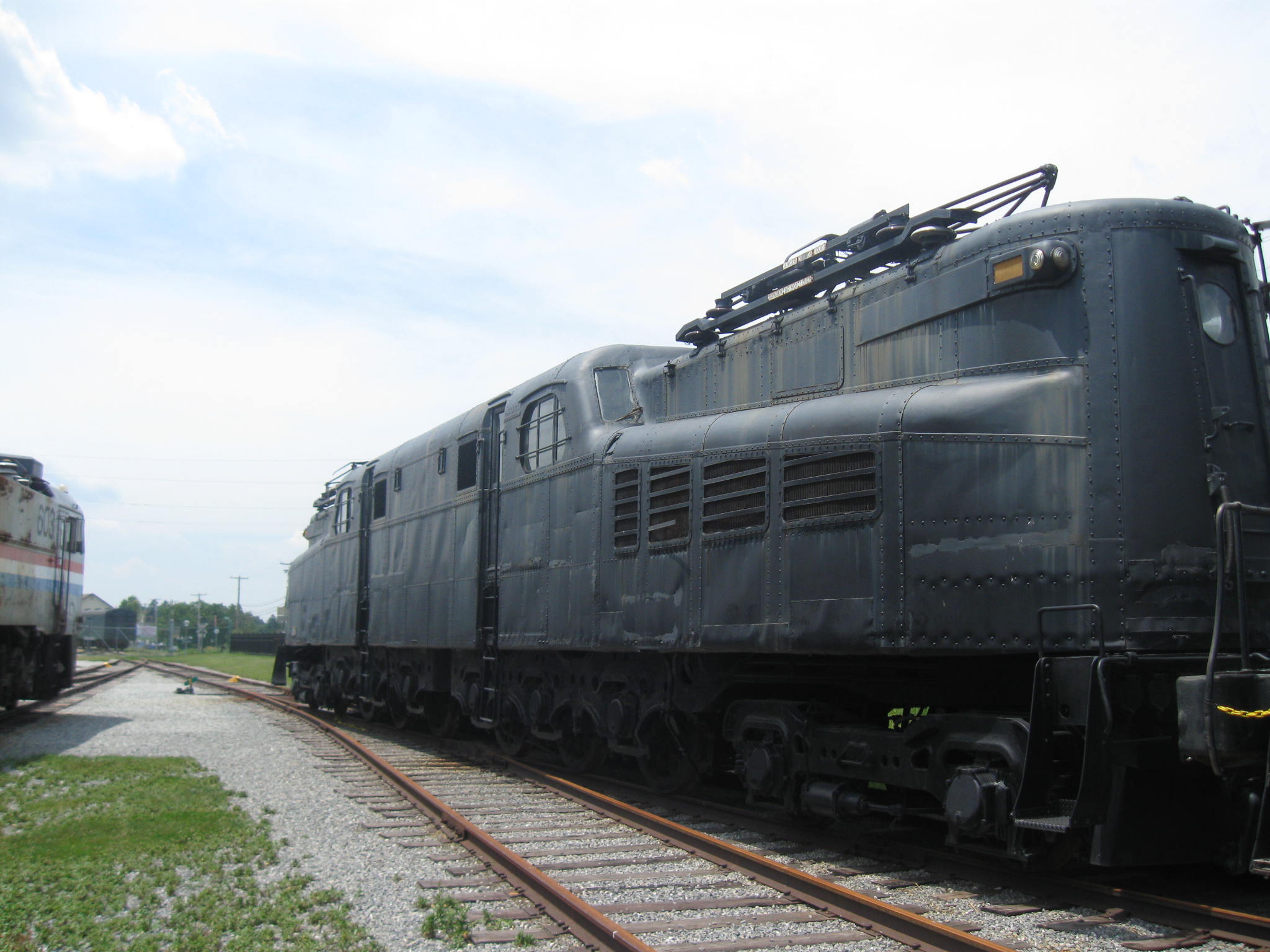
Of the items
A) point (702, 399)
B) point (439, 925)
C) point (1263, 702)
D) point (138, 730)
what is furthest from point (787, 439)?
point (138, 730)

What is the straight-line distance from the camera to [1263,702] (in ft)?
16.5

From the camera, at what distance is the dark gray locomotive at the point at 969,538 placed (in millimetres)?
5508

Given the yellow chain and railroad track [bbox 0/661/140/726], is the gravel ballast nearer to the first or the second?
railroad track [bbox 0/661/140/726]

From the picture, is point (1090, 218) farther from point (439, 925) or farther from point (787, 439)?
point (439, 925)

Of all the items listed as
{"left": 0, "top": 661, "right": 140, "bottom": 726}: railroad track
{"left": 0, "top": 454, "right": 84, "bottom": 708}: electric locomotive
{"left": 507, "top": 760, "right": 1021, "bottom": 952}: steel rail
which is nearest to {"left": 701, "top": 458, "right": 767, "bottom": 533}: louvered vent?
{"left": 507, "top": 760, "right": 1021, "bottom": 952}: steel rail

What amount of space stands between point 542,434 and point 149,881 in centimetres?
573

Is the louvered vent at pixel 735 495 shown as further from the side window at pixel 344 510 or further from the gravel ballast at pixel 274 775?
the side window at pixel 344 510

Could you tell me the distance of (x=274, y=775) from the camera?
37.2 feet

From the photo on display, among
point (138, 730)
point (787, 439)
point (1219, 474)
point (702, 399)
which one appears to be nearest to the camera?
point (1219, 474)

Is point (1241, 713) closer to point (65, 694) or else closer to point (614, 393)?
point (614, 393)

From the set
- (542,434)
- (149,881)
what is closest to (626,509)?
(542,434)

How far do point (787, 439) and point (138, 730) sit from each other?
41.9 ft

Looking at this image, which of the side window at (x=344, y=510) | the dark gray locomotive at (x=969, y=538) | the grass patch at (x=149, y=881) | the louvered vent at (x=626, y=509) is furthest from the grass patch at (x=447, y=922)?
the side window at (x=344, y=510)

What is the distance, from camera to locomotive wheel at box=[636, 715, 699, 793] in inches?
364
